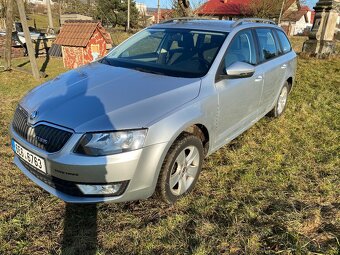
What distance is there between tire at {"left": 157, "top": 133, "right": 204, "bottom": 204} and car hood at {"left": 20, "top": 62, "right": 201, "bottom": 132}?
361 mm

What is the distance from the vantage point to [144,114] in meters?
2.60

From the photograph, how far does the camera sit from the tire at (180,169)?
2.77 meters

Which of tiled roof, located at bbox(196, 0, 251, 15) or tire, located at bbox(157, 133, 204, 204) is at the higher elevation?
tire, located at bbox(157, 133, 204, 204)

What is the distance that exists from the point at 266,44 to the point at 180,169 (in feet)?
8.43

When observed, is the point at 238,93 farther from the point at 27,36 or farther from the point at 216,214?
the point at 27,36

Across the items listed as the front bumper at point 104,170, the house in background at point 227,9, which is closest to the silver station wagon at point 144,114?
the front bumper at point 104,170

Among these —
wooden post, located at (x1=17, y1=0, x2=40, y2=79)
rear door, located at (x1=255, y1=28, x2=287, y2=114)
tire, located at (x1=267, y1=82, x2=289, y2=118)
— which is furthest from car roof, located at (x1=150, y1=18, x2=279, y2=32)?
wooden post, located at (x1=17, y1=0, x2=40, y2=79)

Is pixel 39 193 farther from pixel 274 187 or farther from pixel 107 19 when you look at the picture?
pixel 107 19

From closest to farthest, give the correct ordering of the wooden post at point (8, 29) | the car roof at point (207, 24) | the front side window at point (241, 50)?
the front side window at point (241, 50)
the car roof at point (207, 24)
the wooden post at point (8, 29)

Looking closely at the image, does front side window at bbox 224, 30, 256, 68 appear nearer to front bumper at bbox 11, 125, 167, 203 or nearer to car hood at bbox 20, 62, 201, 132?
car hood at bbox 20, 62, 201, 132

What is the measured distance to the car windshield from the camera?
340 cm

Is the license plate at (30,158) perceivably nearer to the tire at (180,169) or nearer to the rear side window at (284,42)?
the tire at (180,169)

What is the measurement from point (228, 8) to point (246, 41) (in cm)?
4503

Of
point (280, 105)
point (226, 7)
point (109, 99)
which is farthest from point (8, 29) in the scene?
point (226, 7)
